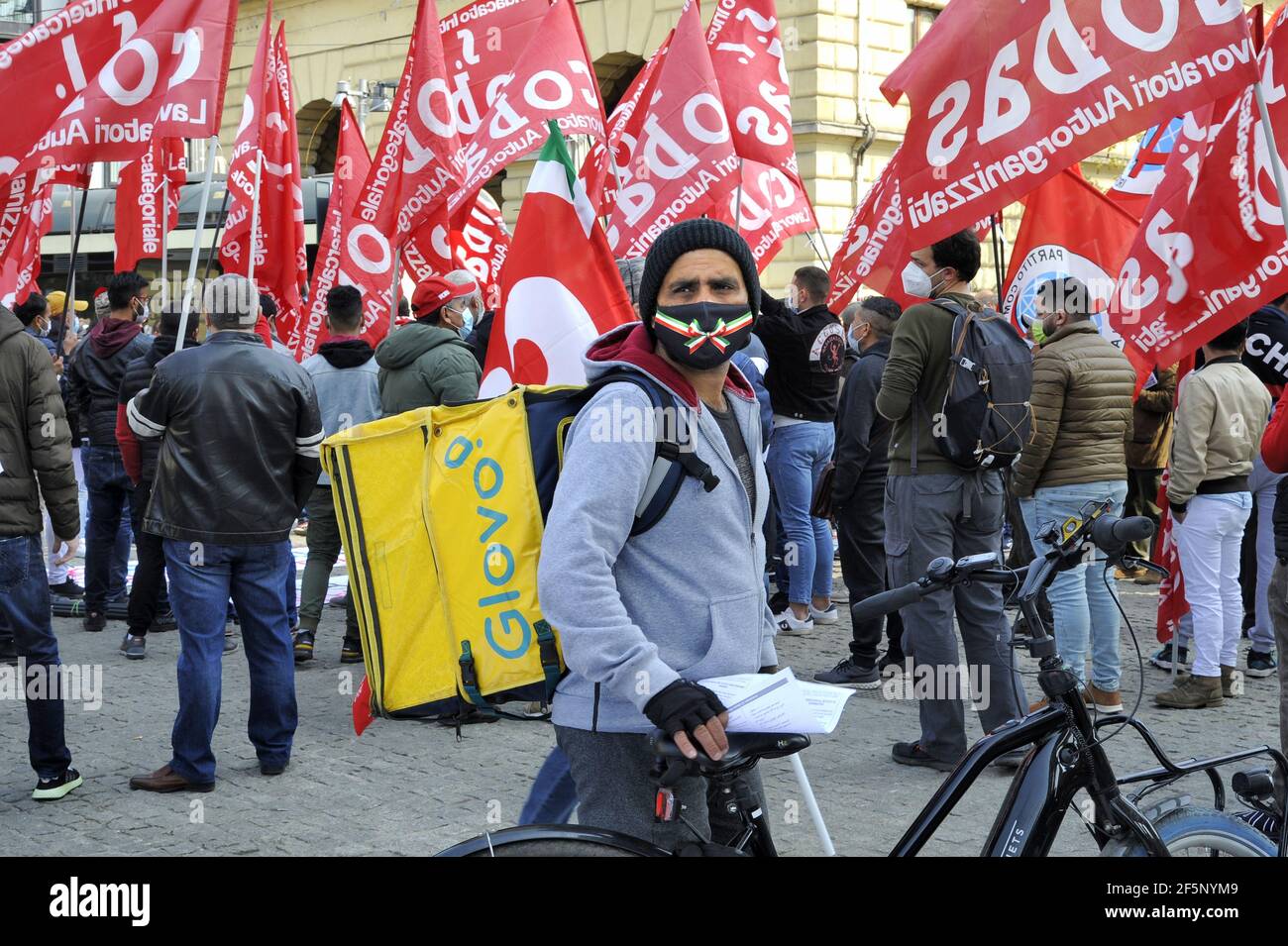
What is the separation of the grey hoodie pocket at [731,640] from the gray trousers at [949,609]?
3.01m

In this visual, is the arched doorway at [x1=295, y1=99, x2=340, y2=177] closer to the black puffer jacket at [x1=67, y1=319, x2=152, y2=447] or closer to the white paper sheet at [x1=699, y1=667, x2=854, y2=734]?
the black puffer jacket at [x1=67, y1=319, x2=152, y2=447]

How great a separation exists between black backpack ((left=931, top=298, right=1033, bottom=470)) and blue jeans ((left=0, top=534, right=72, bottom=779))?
3.65 meters

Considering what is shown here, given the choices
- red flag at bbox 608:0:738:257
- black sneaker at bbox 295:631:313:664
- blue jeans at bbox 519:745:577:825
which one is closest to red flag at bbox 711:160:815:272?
red flag at bbox 608:0:738:257

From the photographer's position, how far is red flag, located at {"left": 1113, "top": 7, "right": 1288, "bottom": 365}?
5.27m

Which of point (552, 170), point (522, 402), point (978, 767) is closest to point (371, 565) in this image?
point (522, 402)

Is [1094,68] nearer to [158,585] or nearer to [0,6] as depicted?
[158,585]

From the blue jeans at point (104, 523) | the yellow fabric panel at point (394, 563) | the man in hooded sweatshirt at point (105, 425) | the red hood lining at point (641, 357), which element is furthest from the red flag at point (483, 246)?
the red hood lining at point (641, 357)

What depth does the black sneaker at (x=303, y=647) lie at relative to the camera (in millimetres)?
8266

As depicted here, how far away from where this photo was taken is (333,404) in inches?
333

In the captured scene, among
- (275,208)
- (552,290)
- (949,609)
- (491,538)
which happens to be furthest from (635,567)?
(275,208)

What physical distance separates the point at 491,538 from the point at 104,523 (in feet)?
23.4

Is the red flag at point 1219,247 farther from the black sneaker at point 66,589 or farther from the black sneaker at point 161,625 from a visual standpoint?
the black sneaker at point 66,589

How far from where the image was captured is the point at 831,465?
27.9 ft

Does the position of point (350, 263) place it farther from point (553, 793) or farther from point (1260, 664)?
point (553, 793)
